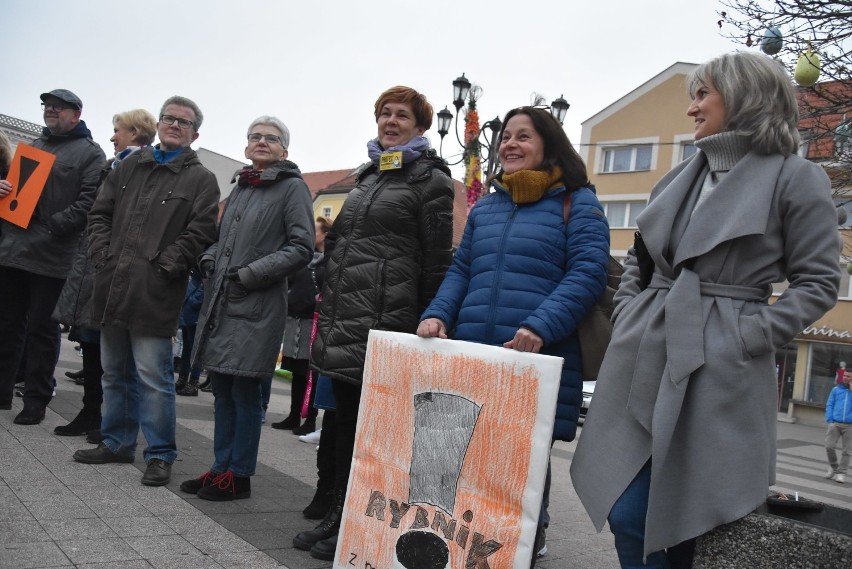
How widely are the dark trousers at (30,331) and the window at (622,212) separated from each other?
106 ft

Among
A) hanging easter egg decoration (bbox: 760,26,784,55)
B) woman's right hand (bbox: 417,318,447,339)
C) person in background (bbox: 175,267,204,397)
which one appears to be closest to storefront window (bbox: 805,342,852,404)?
person in background (bbox: 175,267,204,397)

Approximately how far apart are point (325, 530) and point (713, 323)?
2.23 meters

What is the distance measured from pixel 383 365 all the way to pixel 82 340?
10.8ft

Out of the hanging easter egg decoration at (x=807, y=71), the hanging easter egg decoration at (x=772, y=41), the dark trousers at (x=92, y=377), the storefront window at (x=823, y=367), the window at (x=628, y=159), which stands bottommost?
the storefront window at (x=823, y=367)

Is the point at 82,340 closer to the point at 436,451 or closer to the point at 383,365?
the point at 383,365

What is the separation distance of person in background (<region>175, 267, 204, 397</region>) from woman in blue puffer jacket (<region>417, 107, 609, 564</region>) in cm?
644

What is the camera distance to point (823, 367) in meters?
29.3

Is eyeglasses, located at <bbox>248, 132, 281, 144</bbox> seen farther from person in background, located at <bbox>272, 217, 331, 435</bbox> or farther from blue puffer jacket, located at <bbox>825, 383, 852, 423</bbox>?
blue puffer jacket, located at <bbox>825, 383, 852, 423</bbox>

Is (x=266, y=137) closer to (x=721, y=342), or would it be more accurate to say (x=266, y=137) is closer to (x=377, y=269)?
(x=377, y=269)

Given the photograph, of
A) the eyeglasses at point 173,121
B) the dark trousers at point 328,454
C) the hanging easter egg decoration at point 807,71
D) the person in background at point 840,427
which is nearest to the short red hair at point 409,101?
the eyeglasses at point 173,121

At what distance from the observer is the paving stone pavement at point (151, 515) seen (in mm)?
3248

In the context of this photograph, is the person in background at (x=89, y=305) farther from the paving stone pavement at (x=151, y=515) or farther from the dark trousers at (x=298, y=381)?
the dark trousers at (x=298, y=381)

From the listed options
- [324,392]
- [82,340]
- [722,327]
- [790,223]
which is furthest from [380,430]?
[82,340]

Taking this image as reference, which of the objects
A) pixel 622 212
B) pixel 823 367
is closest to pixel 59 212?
pixel 823 367
